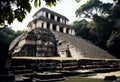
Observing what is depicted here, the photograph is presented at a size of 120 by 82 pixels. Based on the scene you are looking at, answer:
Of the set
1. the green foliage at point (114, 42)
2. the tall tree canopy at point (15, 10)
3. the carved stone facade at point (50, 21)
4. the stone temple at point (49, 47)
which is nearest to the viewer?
the tall tree canopy at point (15, 10)

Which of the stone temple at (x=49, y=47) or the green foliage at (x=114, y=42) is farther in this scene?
the green foliage at (x=114, y=42)

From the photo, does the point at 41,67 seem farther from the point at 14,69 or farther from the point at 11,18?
the point at 11,18

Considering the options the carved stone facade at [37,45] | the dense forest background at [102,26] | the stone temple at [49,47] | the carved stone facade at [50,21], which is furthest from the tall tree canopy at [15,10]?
the carved stone facade at [50,21]

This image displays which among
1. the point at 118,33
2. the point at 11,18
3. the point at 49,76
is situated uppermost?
the point at 118,33

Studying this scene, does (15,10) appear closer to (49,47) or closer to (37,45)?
(37,45)

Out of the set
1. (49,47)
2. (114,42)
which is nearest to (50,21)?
(49,47)

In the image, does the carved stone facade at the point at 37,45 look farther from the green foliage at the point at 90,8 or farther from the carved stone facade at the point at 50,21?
the green foliage at the point at 90,8

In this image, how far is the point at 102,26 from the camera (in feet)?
140

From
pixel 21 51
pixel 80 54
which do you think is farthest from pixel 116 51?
pixel 21 51

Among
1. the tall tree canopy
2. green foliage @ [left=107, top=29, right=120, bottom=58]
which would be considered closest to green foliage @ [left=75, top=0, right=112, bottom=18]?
green foliage @ [left=107, top=29, right=120, bottom=58]

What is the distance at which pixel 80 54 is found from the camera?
28.0 m

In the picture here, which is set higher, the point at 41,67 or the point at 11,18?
the point at 11,18

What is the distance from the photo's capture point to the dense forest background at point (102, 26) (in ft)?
119

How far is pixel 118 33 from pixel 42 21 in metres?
16.6
